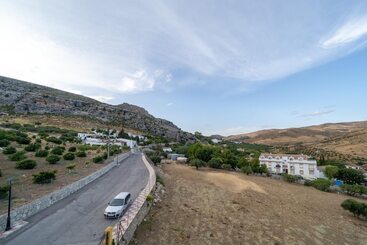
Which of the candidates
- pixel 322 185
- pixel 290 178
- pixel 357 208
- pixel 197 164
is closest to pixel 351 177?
pixel 322 185

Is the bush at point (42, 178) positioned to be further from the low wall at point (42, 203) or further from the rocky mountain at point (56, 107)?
the rocky mountain at point (56, 107)

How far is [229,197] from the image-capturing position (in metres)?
28.2

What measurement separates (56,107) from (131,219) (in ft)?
335

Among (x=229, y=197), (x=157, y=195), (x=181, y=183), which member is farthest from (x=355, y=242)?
(x=181, y=183)

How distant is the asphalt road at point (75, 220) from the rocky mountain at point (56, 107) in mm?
85794

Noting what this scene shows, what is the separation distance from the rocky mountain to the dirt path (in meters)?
87.9

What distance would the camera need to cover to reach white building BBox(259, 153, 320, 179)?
55.1m

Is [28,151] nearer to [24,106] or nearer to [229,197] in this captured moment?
[229,197]

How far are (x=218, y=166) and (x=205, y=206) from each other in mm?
31050

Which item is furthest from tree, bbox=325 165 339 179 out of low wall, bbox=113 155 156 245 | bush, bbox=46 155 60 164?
bush, bbox=46 155 60 164

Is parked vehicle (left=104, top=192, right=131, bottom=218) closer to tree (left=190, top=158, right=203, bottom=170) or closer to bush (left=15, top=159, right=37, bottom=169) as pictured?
bush (left=15, top=159, right=37, bottom=169)

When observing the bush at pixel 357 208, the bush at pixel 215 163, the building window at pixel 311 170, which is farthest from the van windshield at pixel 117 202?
the building window at pixel 311 170

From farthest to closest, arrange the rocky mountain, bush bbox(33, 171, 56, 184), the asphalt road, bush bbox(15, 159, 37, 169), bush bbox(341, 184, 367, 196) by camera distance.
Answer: the rocky mountain, bush bbox(341, 184, 367, 196), bush bbox(15, 159, 37, 169), bush bbox(33, 171, 56, 184), the asphalt road

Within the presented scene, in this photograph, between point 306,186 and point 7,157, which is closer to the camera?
point 7,157
